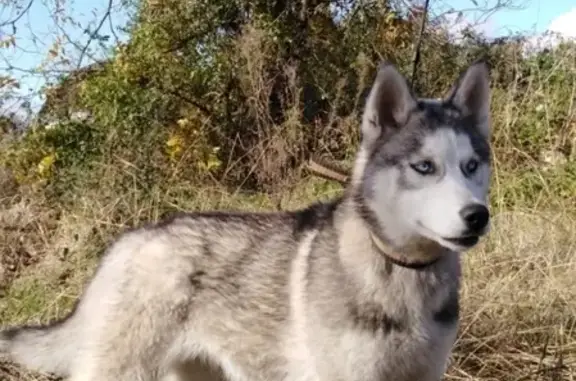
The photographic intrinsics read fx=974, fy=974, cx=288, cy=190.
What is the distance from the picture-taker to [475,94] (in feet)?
12.5

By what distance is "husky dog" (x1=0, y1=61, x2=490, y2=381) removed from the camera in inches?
139

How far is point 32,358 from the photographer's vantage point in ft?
14.7

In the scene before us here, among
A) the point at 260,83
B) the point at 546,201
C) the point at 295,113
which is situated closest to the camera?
the point at 546,201

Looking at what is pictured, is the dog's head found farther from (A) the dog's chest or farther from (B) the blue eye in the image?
(A) the dog's chest

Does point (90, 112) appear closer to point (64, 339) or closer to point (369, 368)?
point (64, 339)

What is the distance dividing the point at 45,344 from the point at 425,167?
204cm

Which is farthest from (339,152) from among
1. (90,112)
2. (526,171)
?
(90,112)

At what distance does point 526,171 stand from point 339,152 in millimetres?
1788

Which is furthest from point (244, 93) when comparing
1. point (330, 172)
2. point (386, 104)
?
point (386, 104)

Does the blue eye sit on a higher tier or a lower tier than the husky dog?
higher

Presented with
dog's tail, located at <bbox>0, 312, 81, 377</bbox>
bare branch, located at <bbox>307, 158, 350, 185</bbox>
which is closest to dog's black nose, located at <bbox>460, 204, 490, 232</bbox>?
bare branch, located at <bbox>307, 158, 350, 185</bbox>

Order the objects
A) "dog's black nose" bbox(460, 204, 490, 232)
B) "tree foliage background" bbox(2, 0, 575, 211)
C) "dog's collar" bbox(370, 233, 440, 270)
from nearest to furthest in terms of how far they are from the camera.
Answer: "dog's black nose" bbox(460, 204, 490, 232)
"dog's collar" bbox(370, 233, 440, 270)
"tree foliage background" bbox(2, 0, 575, 211)

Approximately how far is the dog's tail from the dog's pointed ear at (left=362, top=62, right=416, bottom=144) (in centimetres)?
165

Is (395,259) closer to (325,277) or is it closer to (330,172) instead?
(325,277)
